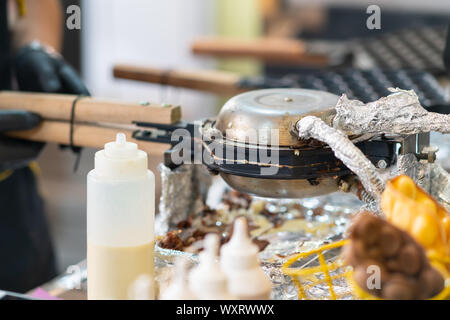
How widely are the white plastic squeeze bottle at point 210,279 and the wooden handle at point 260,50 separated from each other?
1.95m

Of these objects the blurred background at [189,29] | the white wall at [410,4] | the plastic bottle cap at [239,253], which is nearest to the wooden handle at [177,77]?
the plastic bottle cap at [239,253]

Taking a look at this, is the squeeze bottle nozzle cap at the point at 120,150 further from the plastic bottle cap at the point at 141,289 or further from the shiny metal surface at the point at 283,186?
the shiny metal surface at the point at 283,186

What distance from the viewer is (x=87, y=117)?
117 centimetres

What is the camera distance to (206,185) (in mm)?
1167

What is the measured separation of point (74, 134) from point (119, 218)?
1.74 ft

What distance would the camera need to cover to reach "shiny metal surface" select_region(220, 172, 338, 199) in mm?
905

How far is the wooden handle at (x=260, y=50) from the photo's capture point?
99.1 inches

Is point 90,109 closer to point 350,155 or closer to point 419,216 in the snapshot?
point 350,155

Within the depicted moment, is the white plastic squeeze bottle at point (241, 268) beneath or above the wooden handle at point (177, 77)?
beneath

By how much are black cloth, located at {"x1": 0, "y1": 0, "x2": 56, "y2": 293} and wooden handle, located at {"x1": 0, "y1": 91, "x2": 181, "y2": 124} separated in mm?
300

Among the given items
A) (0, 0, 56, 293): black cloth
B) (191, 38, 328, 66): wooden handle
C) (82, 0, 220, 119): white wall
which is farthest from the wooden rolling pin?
(82, 0, 220, 119): white wall

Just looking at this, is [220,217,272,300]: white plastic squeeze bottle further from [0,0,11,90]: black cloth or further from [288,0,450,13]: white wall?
[288,0,450,13]: white wall
